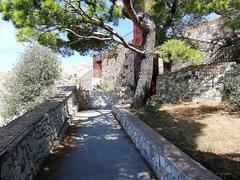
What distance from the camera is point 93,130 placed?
11.0m

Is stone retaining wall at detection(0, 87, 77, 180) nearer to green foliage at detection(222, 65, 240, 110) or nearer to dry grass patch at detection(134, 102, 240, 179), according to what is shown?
dry grass patch at detection(134, 102, 240, 179)

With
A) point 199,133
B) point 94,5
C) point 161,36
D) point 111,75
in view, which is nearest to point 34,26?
point 94,5

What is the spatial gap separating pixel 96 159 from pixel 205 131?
2386 mm

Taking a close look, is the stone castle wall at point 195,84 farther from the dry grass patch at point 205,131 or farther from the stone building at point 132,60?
the stone building at point 132,60

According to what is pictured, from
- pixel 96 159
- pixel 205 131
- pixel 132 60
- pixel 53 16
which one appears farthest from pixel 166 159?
pixel 132 60

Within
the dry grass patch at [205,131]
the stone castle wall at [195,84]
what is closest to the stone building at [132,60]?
the stone castle wall at [195,84]

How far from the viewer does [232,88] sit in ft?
33.4

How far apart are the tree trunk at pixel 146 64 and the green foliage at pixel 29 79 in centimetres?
566

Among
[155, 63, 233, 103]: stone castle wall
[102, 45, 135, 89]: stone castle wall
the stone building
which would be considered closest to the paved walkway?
[155, 63, 233, 103]: stone castle wall

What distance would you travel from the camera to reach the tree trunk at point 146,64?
12.7 metres

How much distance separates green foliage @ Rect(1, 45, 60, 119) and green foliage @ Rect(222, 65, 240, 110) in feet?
29.2

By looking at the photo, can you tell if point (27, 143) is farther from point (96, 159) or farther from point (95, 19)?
point (95, 19)

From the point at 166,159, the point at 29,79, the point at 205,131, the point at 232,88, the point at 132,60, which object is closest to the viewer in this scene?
the point at 166,159

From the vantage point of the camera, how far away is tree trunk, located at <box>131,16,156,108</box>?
12.7 metres
